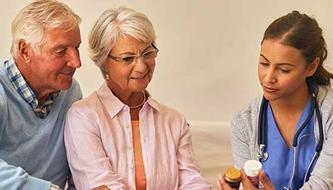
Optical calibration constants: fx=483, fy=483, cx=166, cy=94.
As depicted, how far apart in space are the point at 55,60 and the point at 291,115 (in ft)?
2.61

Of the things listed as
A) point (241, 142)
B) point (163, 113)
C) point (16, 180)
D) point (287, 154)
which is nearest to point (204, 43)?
point (163, 113)

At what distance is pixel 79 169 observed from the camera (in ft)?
5.25

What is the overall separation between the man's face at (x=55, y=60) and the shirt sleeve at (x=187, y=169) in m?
0.46

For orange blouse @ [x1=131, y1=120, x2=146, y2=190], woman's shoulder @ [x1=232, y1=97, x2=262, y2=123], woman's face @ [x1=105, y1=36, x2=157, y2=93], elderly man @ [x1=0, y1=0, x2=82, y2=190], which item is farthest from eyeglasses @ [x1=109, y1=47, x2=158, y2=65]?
woman's shoulder @ [x1=232, y1=97, x2=262, y2=123]

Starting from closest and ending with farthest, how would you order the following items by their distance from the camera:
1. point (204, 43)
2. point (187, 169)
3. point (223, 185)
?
point (223, 185), point (187, 169), point (204, 43)

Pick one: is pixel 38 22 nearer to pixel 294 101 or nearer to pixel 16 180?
pixel 16 180

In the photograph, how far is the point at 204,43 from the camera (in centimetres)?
224

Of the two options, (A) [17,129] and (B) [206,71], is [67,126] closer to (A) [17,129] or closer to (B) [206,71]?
(A) [17,129]

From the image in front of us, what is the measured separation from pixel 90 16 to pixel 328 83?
1141 mm

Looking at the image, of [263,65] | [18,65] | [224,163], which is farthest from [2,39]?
[263,65]

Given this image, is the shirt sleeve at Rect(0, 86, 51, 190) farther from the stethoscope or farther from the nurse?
the stethoscope

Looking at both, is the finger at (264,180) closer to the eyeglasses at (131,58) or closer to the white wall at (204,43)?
the eyeglasses at (131,58)

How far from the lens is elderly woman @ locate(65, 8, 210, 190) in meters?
1.60

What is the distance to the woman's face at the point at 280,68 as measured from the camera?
4.77 feet
